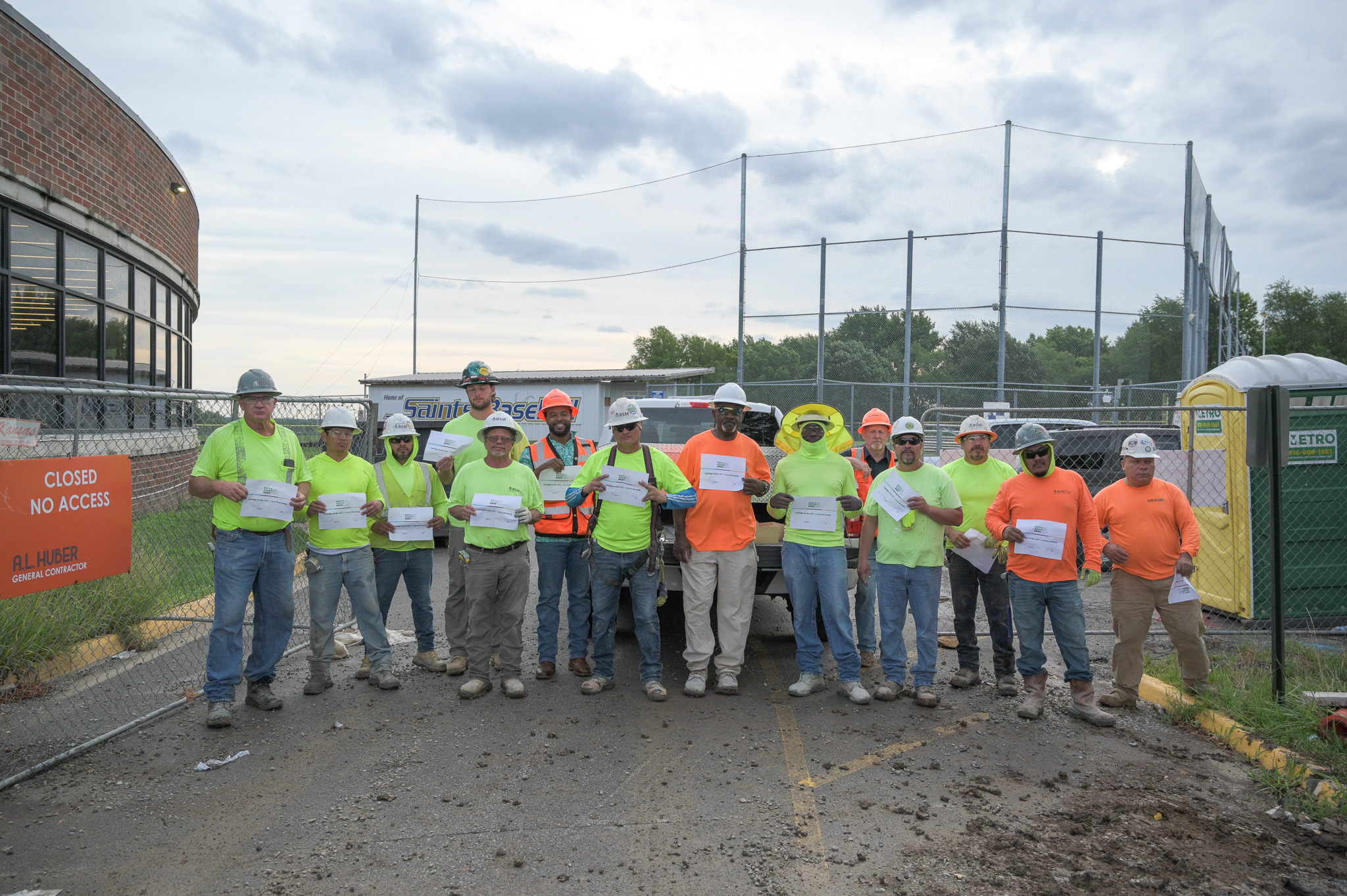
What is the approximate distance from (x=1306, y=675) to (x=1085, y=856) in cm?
335

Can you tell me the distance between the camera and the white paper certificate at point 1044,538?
561cm

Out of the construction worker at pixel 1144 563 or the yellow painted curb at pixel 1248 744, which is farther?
the construction worker at pixel 1144 563

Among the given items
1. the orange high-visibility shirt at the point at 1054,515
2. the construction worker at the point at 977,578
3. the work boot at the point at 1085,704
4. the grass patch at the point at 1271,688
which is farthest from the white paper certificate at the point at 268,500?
the grass patch at the point at 1271,688

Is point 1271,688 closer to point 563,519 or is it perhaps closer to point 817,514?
point 817,514

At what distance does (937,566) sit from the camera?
5.93 metres

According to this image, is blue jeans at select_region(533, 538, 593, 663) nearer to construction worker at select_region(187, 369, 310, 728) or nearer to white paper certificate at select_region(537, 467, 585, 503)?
white paper certificate at select_region(537, 467, 585, 503)

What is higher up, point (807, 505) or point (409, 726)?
point (807, 505)

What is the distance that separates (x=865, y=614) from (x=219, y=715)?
4.42 m

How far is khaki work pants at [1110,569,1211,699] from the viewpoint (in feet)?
18.7

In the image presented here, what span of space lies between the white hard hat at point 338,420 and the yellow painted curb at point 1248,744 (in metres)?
5.79

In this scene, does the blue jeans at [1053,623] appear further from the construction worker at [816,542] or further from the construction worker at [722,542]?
the construction worker at [722,542]

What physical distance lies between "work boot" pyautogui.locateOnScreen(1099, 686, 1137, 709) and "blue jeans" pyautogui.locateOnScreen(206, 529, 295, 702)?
5460mm

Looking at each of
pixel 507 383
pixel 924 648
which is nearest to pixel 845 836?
pixel 924 648

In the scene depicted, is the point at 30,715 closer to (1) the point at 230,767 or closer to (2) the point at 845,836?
(1) the point at 230,767
